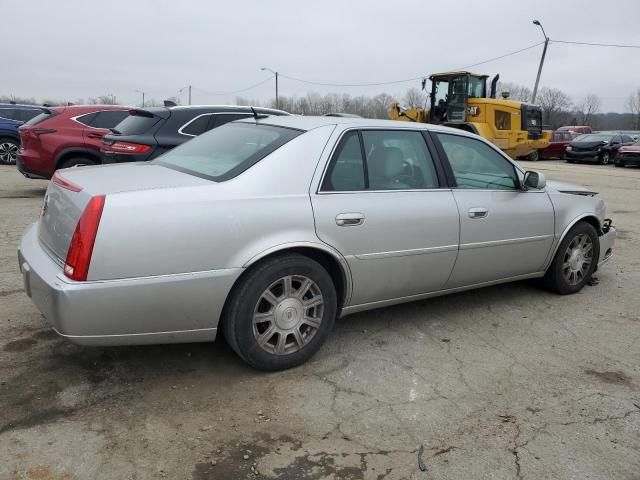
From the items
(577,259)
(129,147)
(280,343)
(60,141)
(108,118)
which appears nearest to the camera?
(280,343)

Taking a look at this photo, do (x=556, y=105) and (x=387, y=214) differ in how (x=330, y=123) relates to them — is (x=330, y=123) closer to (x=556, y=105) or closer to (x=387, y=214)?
(x=387, y=214)

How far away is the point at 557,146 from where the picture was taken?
27.1 m

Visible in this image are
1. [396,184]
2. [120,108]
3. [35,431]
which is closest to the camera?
[35,431]

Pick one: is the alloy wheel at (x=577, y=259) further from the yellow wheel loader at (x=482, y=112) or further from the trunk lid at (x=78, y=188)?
the yellow wheel loader at (x=482, y=112)

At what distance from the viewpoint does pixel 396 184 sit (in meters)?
3.76

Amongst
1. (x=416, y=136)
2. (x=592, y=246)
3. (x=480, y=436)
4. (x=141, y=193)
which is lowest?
(x=480, y=436)

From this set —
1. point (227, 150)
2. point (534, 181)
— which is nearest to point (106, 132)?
point (227, 150)

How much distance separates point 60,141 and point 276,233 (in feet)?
23.1

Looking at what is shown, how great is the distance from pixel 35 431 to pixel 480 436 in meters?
2.23

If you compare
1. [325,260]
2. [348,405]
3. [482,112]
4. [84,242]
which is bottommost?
[348,405]

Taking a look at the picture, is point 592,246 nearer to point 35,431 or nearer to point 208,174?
point 208,174

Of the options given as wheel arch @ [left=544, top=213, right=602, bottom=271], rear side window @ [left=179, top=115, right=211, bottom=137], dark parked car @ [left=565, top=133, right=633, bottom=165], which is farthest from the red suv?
dark parked car @ [left=565, top=133, right=633, bottom=165]

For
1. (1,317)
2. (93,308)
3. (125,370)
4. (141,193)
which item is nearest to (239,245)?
(141,193)

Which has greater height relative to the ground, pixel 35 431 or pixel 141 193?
pixel 141 193
